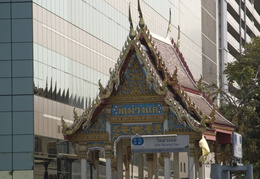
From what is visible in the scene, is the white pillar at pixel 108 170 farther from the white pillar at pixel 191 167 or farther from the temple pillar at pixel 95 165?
the white pillar at pixel 191 167

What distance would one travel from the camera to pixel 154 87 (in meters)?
41.7

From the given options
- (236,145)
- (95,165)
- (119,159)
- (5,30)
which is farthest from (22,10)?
(236,145)

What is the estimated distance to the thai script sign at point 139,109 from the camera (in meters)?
42.1

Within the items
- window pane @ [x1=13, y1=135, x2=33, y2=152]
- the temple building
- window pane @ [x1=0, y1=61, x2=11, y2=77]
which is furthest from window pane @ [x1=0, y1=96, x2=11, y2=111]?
the temple building

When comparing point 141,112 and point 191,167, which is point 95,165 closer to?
point 141,112

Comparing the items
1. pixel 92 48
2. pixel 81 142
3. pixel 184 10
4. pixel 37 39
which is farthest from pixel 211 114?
pixel 184 10

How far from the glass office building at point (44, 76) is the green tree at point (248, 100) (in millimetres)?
9691

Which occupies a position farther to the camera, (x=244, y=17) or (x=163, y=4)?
(x=244, y=17)

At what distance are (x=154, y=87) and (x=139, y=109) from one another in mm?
1233

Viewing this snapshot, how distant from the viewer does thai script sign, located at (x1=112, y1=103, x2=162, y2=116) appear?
1657 inches

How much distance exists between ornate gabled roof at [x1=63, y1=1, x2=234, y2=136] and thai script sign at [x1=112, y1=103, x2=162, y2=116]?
1.92ft

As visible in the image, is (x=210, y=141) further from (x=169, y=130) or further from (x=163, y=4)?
(x=163, y=4)

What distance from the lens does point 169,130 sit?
41875 mm

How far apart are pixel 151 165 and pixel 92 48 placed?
779 inches
